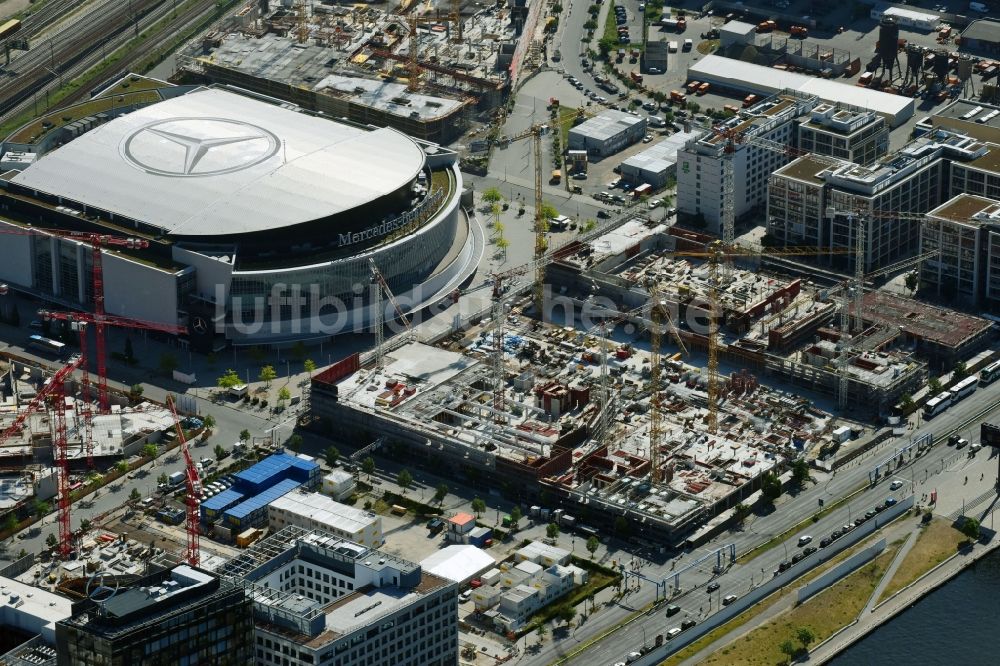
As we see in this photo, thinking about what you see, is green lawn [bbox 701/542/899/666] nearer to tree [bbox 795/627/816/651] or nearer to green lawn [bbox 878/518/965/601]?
tree [bbox 795/627/816/651]

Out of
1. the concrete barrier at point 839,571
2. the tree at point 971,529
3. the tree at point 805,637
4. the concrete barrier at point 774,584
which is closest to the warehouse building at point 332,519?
the concrete barrier at point 774,584

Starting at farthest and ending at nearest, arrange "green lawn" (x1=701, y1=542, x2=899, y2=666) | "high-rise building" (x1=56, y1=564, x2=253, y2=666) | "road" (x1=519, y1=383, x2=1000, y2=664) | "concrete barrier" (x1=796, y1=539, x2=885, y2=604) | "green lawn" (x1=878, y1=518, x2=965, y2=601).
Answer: "green lawn" (x1=878, y1=518, x2=965, y2=601), "concrete barrier" (x1=796, y1=539, x2=885, y2=604), "road" (x1=519, y1=383, x2=1000, y2=664), "green lawn" (x1=701, y1=542, x2=899, y2=666), "high-rise building" (x1=56, y1=564, x2=253, y2=666)

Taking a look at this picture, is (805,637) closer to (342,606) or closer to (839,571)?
(839,571)

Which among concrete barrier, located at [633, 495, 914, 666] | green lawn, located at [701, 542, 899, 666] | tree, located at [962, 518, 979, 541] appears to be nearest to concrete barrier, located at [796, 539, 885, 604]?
green lawn, located at [701, 542, 899, 666]

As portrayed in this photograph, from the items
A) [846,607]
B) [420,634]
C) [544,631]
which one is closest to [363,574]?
[420,634]

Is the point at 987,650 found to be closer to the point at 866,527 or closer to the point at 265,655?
the point at 866,527

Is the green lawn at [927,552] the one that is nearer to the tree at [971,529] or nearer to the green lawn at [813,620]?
the tree at [971,529]

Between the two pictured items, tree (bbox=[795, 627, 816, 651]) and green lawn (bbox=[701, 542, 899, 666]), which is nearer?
green lawn (bbox=[701, 542, 899, 666])
